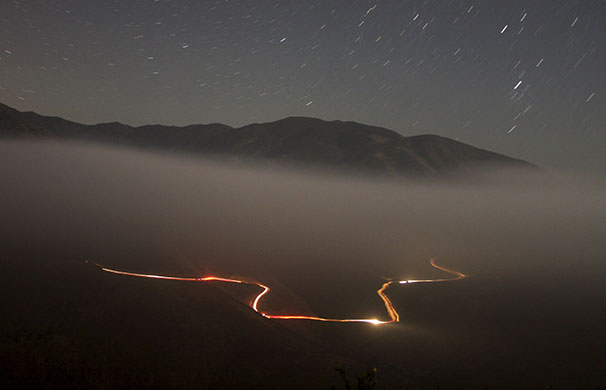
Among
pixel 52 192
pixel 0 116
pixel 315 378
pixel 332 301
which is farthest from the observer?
pixel 0 116

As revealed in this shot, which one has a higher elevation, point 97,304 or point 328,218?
point 328,218

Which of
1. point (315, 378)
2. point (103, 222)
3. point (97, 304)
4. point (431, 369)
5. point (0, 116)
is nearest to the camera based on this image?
point (315, 378)

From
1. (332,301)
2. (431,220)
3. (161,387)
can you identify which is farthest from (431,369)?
(431,220)

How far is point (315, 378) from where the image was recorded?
18.4 metres

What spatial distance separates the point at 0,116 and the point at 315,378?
564 ft

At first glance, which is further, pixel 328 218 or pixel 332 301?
pixel 328 218

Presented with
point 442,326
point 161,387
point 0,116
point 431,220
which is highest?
point 0,116

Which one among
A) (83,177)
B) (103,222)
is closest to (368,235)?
(103,222)

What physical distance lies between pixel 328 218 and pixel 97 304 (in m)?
69.1

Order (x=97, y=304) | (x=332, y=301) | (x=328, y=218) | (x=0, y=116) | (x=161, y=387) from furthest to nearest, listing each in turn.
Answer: (x=0, y=116)
(x=328, y=218)
(x=332, y=301)
(x=97, y=304)
(x=161, y=387)

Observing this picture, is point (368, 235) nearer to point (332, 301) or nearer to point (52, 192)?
point (332, 301)

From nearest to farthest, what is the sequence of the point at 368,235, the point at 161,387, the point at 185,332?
the point at 161,387 < the point at 185,332 < the point at 368,235

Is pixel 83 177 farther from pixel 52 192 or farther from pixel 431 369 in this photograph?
pixel 431 369

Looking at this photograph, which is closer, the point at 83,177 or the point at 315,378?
the point at 315,378
